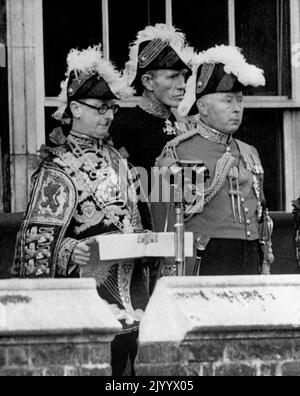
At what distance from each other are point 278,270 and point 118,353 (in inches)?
90.4

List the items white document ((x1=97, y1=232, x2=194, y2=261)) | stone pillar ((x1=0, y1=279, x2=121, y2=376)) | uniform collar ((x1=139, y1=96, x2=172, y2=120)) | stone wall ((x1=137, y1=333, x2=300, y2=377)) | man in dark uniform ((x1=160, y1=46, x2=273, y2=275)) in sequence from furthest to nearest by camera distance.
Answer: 1. uniform collar ((x1=139, y1=96, x2=172, y2=120))
2. man in dark uniform ((x1=160, y1=46, x2=273, y2=275))
3. white document ((x1=97, y1=232, x2=194, y2=261))
4. stone wall ((x1=137, y1=333, x2=300, y2=377))
5. stone pillar ((x1=0, y1=279, x2=121, y2=376))

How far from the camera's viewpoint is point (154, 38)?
12391mm

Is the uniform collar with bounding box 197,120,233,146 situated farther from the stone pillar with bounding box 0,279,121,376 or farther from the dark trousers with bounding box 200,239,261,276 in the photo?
the stone pillar with bounding box 0,279,121,376

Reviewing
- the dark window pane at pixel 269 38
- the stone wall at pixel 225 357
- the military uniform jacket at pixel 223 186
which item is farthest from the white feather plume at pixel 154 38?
the stone wall at pixel 225 357

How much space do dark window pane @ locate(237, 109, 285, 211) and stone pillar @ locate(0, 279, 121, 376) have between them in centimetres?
343

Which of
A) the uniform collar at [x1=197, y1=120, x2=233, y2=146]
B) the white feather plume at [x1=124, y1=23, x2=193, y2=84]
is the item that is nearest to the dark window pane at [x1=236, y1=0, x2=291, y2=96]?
the white feather plume at [x1=124, y1=23, x2=193, y2=84]

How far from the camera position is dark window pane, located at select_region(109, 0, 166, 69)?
13.4 metres

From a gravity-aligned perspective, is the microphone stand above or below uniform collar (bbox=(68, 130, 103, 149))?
below

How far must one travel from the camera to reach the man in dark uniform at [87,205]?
449 inches

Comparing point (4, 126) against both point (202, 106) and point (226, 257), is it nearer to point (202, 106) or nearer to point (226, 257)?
point (202, 106)

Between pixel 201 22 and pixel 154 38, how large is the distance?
49.9 inches

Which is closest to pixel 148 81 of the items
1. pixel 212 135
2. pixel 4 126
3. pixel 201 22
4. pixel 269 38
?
pixel 212 135

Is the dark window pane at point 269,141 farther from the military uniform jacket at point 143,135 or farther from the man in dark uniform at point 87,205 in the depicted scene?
the man in dark uniform at point 87,205
